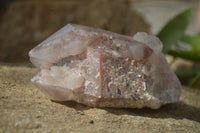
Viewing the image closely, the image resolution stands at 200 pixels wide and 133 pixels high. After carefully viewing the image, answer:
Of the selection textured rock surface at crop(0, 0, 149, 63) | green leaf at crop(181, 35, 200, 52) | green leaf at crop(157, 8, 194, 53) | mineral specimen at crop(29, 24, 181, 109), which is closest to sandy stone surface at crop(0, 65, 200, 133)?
mineral specimen at crop(29, 24, 181, 109)

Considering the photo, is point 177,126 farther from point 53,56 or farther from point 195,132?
point 53,56

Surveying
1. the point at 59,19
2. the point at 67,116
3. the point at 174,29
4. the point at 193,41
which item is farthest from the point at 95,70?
the point at 59,19

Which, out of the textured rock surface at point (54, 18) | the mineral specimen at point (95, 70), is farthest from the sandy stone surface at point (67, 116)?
the textured rock surface at point (54, 18)

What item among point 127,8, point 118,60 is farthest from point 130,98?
point 127,8

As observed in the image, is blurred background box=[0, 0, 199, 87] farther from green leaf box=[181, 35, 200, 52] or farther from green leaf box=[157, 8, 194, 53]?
green leaf box=[157, 8, 194, 53]

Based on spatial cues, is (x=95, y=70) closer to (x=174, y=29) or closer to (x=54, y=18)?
(x=174, y=29)

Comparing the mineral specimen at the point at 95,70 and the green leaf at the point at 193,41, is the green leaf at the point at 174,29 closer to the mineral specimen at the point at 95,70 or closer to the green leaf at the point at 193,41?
the green leaf at the point at 193,41
